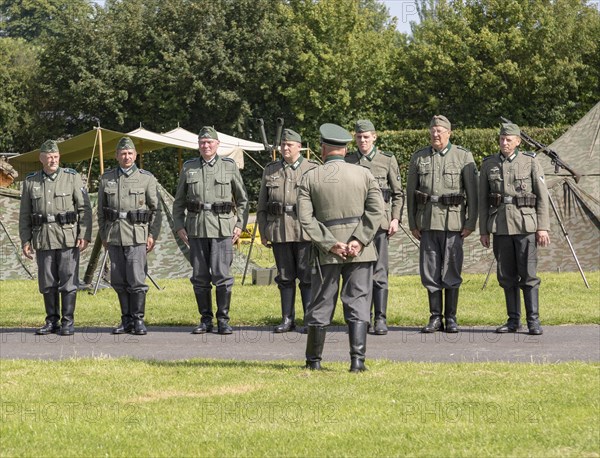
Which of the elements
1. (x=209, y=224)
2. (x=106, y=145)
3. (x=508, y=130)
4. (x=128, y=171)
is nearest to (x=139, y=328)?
(x=209, y=224)

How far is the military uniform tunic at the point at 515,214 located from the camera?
37.7ft

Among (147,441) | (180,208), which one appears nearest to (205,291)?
(180,208)

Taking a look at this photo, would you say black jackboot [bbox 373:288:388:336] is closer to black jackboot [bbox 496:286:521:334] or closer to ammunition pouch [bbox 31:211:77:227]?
black jackboot [bbox 496:286:521:334]

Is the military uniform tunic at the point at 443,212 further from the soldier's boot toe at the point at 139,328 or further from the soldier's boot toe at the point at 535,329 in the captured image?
the soldier's boot toe at the point at 139,328

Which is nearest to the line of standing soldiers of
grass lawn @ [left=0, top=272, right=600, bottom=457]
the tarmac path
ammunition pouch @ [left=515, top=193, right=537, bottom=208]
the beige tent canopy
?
ammunition pouch @ [left=515, top=193, right=537, bottom=208]

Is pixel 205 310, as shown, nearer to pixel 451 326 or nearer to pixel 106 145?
pixel 451 326

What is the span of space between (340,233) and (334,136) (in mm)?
789

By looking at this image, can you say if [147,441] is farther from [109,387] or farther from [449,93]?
[449,93]

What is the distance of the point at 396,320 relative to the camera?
41.2 ft

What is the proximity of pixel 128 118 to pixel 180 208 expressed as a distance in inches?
1261

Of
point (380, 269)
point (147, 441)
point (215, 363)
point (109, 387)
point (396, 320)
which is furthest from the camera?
point (396, 320)

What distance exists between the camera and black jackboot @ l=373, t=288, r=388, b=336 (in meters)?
11.5

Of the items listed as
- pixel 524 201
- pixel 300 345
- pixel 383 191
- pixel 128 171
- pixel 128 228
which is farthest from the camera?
pixel 128 171

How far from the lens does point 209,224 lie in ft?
39.0
